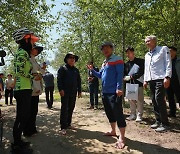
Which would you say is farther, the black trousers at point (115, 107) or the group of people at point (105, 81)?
the black trousers at point (115, 107)

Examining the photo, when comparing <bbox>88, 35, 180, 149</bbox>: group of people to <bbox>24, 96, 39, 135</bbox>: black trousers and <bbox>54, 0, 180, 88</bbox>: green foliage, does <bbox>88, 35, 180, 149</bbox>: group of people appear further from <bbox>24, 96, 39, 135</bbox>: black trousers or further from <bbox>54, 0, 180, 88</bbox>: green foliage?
<bbox>54, 0, 180, 88</bbox>: green foliage

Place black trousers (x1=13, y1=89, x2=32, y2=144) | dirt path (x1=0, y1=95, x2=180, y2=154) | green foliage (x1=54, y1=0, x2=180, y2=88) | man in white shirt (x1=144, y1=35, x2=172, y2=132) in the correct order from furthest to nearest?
green foliage (x1=54, y1=0, x2=180, y2=88)
man in white shirt (x1=144, y1=35, x2=172, y2=132)
dirt path (x1=0, y1=95, x2=180, y2=154)
black trousers (x1=13, y1=89, x2=32, y2=144)

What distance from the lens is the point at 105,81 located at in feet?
17.8

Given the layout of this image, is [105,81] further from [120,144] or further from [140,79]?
[140,79]

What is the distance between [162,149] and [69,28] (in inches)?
560

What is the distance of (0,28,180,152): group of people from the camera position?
16.1 ft

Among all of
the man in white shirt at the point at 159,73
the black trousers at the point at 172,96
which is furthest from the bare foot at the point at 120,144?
the black trousers at the point at 172,96

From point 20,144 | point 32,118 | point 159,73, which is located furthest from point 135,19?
point 20,144

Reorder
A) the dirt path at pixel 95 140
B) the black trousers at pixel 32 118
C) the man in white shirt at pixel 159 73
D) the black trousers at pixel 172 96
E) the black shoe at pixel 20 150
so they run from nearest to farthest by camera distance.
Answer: the black shoe at pixel 20 150, the dirt path at pixel 95 140, the black trousers at pixel 32 118, the man in white shirt at pixel 159 73, the black trousers at pixel 172 96

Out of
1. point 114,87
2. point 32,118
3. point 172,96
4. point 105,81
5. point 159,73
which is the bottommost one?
point 32,118

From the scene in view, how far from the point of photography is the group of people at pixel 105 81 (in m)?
4.90

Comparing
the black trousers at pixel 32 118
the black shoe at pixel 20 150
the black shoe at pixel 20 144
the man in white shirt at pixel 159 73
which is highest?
the man in white shirt at pixel 159 73

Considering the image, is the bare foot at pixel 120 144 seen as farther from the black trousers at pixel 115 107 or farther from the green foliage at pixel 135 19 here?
the green foliage at pixel 135 19

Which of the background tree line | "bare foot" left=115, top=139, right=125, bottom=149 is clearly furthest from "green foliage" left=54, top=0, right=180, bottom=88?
"bare foot" left=115, top=139, right=125, bottom=149
